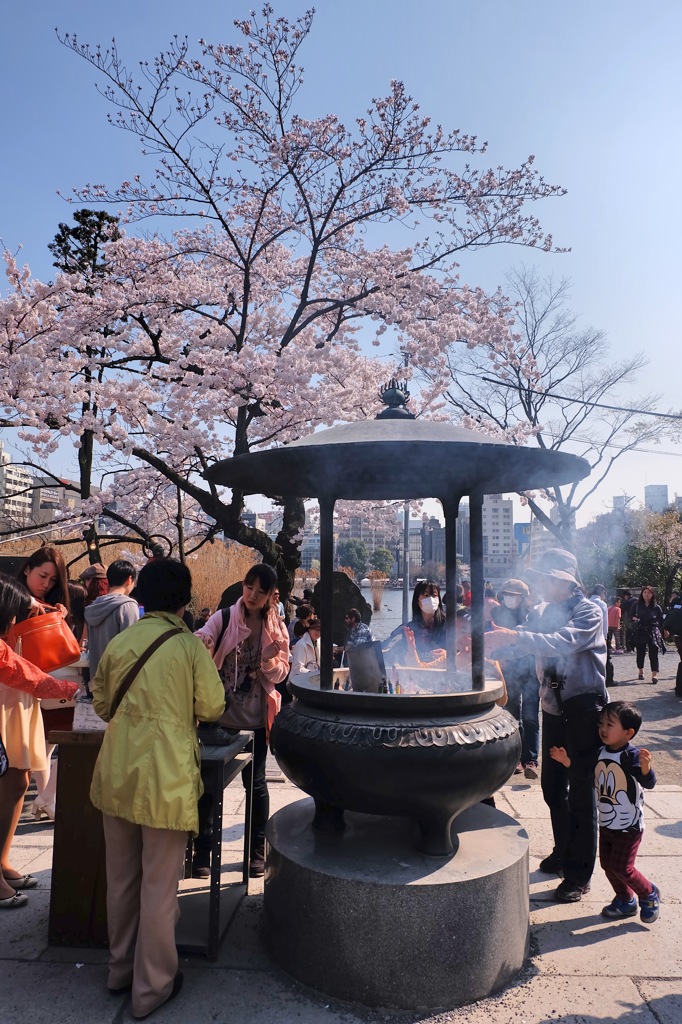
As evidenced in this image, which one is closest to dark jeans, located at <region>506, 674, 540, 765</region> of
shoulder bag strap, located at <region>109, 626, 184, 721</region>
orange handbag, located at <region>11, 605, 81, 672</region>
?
orange handbag, located at <region>11, 605, 81, 672</region>

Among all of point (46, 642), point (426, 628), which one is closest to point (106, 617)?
point (46, 642)

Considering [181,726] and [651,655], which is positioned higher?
[181,726]

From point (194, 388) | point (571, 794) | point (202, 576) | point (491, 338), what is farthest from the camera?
point (202, 576)

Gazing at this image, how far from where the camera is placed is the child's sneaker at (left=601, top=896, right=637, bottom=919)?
3455 mm

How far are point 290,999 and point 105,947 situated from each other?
1017 mm

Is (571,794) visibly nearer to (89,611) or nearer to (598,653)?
(598,653)

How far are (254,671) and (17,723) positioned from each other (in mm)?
1352

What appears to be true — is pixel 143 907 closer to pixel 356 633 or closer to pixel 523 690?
pixel 356 633

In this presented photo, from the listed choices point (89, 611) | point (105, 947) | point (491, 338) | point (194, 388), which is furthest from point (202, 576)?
point (105, 947)

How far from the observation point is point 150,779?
8.57 ft

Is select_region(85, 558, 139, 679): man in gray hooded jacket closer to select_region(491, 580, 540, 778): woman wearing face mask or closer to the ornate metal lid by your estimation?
the ornate metal lid

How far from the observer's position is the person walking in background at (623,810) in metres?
3.39

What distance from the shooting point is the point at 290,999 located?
2768mm

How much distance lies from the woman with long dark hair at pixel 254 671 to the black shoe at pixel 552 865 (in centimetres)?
179
